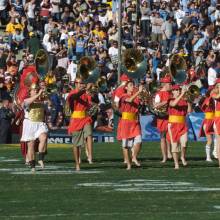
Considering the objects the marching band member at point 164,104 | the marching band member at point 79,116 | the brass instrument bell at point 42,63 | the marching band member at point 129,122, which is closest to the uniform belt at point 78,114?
the marching band member at point 79,116

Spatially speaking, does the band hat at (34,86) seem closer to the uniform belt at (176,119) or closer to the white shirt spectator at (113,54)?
the uniform belt at (176,119)

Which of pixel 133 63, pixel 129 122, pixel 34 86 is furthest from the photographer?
pixel 133 63

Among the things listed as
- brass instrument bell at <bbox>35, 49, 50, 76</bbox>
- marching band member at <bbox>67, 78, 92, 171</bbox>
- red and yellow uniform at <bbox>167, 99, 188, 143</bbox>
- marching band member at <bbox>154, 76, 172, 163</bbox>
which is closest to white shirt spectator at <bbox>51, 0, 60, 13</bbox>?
marching band member at <bbox>154, 76, 172, 163</bbox>

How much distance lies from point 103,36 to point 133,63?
1022cm

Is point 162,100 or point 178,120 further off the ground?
point 162,100

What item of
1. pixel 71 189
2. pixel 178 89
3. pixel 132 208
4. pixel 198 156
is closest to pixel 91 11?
pixel 198 156

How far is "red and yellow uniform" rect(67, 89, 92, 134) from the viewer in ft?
74.3

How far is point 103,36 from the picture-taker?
36.1m

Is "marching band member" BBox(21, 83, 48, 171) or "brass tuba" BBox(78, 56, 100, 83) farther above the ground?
"brass tuba" BBox(78, 56, 100, 83)

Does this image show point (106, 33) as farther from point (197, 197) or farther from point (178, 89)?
point (197, 197)

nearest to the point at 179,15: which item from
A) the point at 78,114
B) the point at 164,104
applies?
the point at 164,104

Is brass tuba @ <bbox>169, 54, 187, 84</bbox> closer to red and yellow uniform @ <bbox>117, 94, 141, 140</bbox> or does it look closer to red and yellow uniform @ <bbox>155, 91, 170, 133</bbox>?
red and yellow uniform @ <bbox>155, 91, 170, 133</bbox>

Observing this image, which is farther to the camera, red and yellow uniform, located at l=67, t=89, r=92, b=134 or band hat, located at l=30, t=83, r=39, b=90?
red and yellow uniform, located at l=67, t=89, r=92, b=134

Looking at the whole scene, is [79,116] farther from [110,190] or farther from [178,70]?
[110,190]
